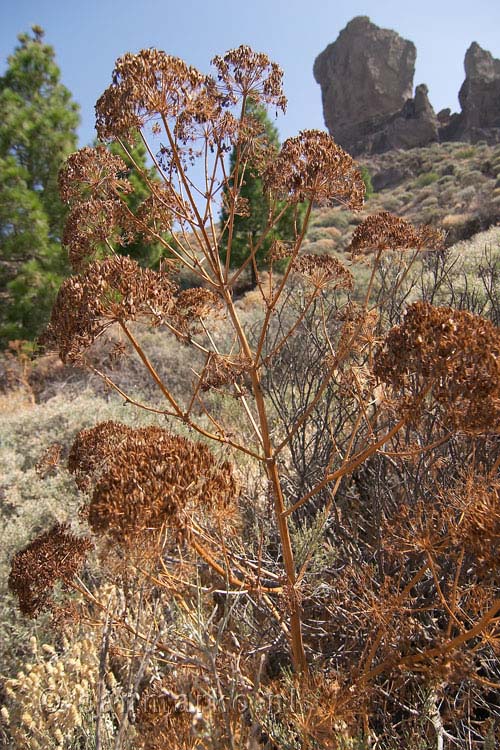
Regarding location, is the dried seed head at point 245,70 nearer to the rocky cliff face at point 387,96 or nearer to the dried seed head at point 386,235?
the dried seed head at point 386,235

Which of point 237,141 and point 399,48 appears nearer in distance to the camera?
point 237,141

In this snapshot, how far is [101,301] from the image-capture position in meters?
1.81

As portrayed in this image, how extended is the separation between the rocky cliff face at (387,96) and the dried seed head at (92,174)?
6365cm

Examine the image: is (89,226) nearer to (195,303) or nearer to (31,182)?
(195,303)

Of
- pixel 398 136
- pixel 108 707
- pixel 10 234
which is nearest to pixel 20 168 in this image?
pixel 10 234

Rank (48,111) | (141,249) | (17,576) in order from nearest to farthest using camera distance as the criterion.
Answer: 1. (17,576)
2. (48,111)
3. (141,249)

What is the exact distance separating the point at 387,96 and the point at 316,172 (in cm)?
8366

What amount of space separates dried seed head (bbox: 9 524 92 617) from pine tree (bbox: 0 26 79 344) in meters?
11.8

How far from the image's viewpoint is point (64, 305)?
6.26 feet

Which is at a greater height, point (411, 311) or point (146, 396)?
point (411, 311)

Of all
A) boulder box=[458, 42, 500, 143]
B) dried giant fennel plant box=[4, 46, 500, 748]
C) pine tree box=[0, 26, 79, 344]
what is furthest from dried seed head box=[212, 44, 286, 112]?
boulder box=[458, 42, 500, 143]

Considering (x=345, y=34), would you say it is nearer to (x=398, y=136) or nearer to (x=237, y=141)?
(x=398, y=136)

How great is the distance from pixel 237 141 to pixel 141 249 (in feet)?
51.7

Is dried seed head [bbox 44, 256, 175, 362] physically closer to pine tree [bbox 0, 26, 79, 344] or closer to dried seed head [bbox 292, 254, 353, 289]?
dried seed head [bbox 292, 254, 353, 289]
